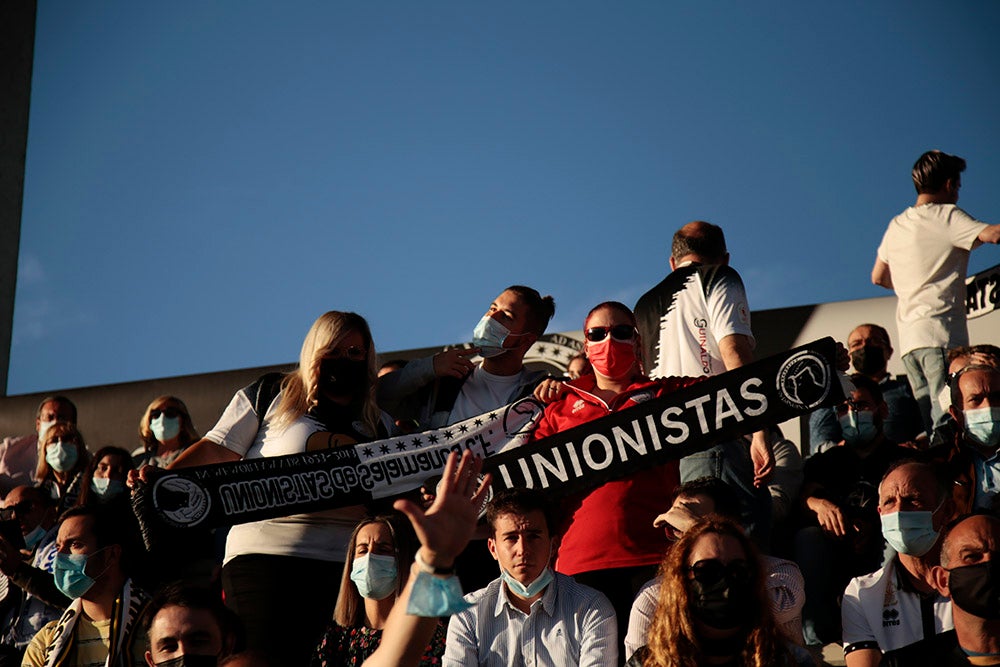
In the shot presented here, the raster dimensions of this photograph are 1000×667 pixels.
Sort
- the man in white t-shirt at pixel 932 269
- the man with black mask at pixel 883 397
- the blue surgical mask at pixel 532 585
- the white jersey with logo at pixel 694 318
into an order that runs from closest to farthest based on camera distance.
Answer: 1. the blue surgical mask at pixel 532 585
2. the white jersey with logo at pixel 694 318
3. the man with black mask at pixel 883 397
4. the man in white t-shirt at pixel 932 269

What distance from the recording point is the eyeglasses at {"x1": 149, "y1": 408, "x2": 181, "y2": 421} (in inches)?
341

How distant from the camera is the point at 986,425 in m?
6.05

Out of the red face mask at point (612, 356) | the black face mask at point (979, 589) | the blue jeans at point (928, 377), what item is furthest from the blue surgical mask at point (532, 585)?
the blue jeans at point (928, 377)

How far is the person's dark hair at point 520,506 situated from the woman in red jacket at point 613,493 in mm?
186

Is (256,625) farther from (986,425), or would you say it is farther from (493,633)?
(986,425)

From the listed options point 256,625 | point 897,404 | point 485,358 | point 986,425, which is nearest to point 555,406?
point 485,358

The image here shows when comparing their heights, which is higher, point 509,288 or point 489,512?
point 509,288

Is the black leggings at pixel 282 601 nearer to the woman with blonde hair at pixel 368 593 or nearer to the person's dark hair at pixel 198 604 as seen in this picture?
the woman with blonde hair at pixel 368 593

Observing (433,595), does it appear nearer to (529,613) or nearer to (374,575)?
(529,613)

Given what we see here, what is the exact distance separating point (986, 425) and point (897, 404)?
181 centimetres

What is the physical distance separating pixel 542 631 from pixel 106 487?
404 cm

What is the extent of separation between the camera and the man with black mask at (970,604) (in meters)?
4.25

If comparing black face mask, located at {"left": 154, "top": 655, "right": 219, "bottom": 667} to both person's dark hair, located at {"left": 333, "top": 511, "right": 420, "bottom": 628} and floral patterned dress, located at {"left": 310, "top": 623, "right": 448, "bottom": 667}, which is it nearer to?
floral patterned dress, located at {"left": 310, "top": 623, "right": 448, "bottom": 667}

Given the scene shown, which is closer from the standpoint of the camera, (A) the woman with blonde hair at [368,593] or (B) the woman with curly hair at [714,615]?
(B) the woman with curly hair at [714,615]
